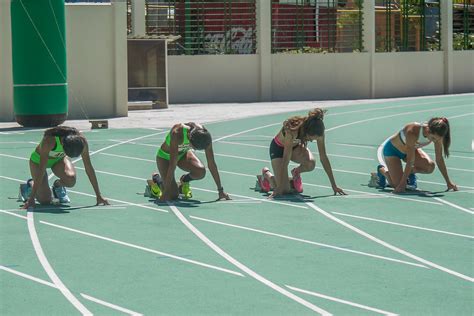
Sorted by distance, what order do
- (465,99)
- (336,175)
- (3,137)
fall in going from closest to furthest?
(336,175), (3,137), (465,99)

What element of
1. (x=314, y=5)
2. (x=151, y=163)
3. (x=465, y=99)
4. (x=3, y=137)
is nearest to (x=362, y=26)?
(x=314, y=5)

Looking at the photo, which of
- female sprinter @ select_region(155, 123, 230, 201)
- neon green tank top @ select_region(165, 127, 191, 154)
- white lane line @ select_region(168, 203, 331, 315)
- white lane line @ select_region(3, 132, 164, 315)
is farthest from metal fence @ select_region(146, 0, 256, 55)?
white lane line @ select_region(3, 132, 164, 315)

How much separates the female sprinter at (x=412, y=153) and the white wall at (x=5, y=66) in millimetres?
15569

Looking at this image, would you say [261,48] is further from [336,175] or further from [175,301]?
[175,301]

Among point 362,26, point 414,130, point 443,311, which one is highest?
point 362,26

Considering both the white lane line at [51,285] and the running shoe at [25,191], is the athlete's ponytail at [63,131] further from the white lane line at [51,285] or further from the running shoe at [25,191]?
the white lane line at [51,285]

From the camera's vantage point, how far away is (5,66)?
2948 centimetres

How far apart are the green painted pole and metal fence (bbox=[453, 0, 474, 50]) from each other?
2218 cm

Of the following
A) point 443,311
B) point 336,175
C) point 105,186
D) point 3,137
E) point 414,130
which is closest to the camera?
point 443,311

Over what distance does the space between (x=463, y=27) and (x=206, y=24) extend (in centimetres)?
1122

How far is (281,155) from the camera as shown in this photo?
51.6 ft

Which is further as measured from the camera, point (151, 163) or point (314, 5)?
point (314, 5)

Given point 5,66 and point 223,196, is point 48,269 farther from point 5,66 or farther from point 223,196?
point 5,66

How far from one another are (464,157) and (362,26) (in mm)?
21240
